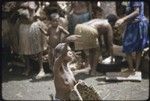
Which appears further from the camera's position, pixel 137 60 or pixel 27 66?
pixel 27 66

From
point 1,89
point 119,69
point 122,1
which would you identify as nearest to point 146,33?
point 119,69

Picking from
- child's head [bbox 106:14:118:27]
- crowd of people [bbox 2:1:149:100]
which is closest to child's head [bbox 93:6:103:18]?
crowd of people [bbox 2:1:149:100]

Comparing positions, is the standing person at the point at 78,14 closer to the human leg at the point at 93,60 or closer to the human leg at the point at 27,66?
the human leg at the point at 93,60

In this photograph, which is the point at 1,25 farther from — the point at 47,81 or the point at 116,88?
the point at 116,88

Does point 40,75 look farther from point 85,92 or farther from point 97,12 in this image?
point 85,92

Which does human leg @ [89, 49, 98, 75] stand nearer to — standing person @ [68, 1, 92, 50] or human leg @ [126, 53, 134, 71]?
human leg @ [126, 53, 134, 71]

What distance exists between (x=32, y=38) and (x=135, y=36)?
81.3 inches

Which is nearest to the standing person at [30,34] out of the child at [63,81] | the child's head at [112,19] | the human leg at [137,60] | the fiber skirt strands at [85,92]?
the child's head at [112,19]

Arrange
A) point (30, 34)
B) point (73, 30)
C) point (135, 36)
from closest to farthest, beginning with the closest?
point (135, 36)
point (30, 34)
point (73, 30)

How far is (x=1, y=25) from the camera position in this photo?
9312mm

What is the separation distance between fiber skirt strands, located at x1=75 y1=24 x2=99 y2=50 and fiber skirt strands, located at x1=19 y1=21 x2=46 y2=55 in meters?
0.83

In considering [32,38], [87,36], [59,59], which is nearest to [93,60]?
[87,36]

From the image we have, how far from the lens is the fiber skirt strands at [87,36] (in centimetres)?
860

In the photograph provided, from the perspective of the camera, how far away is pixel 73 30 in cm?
962
